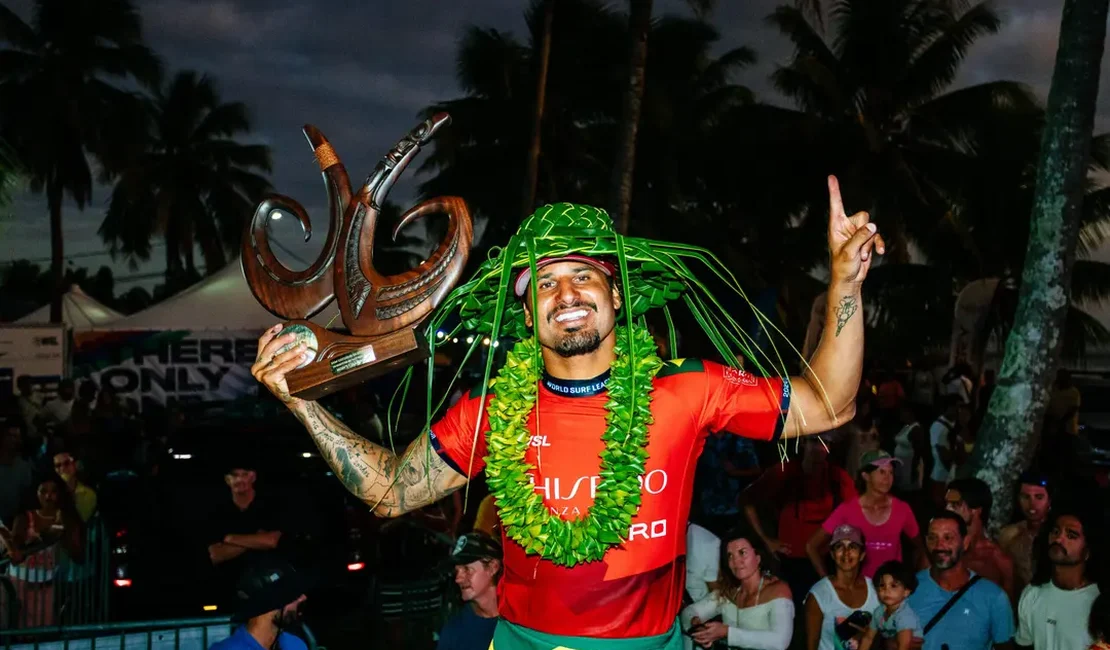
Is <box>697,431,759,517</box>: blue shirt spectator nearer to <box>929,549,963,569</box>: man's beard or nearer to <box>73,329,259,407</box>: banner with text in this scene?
<box>929,549,963,569</box>: man's beard

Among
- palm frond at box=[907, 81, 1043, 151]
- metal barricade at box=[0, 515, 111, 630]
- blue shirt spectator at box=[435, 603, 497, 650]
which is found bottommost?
metal barricade at box=[0, 515, 111, 630]

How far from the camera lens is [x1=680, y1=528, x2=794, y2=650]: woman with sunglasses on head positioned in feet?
19.5

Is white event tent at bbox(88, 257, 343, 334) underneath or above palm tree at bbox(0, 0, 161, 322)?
underneath

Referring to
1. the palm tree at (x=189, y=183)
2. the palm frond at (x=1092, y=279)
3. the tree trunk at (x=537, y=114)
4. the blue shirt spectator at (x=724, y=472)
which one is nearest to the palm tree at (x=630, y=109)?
the blue shirt spectator at (x=724, y=472)

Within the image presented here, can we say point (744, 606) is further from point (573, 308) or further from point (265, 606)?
point (573, 308)

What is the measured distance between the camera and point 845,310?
3045 mm

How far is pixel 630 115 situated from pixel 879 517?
811 cm

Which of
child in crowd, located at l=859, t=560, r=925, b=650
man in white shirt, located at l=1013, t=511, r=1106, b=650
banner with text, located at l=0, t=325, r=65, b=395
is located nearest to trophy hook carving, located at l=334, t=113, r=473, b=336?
child in crowd, located at l=859, t=560, r=925, b=650

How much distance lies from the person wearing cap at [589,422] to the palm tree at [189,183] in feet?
123

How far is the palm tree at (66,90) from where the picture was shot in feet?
90.9

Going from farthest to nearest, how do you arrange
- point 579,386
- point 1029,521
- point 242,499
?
point 242,499 < point 1029,521 < point 579,386

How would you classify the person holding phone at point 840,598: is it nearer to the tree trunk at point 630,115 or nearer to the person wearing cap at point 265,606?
the person wearing cap at point 265,606

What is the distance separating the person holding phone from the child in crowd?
21 cm

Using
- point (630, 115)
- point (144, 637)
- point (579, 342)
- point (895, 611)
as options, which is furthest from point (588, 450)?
point (630, 115)
